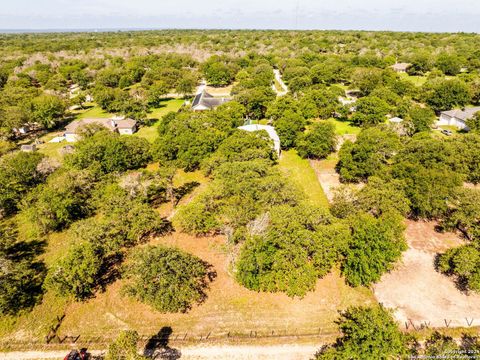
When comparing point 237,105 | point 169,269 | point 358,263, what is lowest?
point 358,263

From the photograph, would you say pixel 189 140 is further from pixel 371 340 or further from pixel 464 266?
pixel 464 266

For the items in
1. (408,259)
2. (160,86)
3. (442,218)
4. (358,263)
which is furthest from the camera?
(160,86)

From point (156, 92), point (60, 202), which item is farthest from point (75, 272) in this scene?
point (156, 92)

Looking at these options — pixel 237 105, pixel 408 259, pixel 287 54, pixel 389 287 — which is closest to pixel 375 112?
pixel 237 105

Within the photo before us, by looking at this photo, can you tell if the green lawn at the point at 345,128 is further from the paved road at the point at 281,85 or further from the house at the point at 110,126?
the house at the point at 110,126

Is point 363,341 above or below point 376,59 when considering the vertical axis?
below

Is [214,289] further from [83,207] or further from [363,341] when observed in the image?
[83,207]
